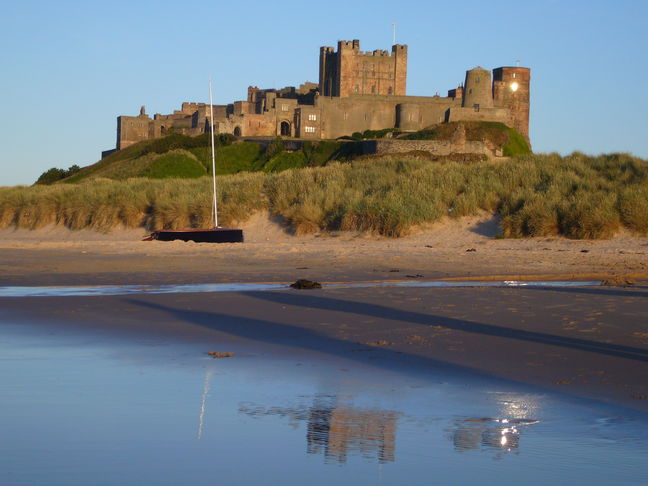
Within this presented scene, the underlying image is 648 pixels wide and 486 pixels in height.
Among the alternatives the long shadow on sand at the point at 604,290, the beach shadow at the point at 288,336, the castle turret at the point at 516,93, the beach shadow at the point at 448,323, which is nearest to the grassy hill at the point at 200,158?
the castle turret at the point at 516,93

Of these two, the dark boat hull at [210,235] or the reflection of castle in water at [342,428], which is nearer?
the reflection of castle in water at [342,428]

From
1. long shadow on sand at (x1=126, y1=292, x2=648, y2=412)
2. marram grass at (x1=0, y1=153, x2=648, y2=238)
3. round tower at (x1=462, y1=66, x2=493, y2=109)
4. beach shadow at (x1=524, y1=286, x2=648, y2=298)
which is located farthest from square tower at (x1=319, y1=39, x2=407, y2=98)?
long shadow on sand at (x1=126, y1=292, x2=648, y2=412)

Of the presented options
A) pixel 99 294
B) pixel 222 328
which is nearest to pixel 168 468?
pixel 222 328

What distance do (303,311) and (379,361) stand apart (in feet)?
8.66

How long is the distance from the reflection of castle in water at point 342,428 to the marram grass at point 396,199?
1399cm

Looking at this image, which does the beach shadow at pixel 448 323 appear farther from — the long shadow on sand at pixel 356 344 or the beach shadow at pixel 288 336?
the beach shadow at pixel 288 336

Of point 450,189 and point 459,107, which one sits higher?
point 459,107

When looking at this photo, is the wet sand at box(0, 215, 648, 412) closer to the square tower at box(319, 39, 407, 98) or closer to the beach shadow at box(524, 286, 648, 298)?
the beach shadow at box(524, 286, 648, 298)

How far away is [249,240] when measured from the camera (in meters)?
22.3

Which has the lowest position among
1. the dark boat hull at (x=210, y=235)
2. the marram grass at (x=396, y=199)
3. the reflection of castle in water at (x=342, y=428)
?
the reflection of castle in water at (x=342, y=428)

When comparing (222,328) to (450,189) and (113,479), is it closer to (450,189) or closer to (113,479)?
(113,479)

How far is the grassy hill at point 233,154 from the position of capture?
203ft

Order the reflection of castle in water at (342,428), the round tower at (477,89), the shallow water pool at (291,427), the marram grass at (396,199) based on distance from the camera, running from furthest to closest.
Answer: the round tower at (477,89) → the marram grass at (396,199) → the reflection of castle in water at (342,428) → the shallow water pool at (291,427)

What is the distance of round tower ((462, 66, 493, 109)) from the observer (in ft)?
284
